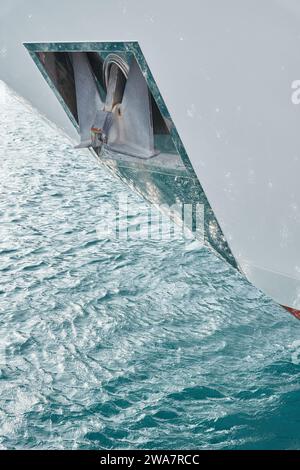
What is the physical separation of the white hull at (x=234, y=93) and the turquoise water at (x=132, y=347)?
77cm

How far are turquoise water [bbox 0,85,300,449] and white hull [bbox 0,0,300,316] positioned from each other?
765mm

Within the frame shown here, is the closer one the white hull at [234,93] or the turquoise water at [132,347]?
the white hull at [234,93]

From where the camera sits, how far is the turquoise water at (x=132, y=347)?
106 inches

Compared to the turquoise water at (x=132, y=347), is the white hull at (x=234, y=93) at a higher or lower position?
higher

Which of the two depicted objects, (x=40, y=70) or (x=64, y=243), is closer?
(x=40, y=70)

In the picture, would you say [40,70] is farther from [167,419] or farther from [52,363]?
[167,419]

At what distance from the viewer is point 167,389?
2.95m

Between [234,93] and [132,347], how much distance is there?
5.81 ft

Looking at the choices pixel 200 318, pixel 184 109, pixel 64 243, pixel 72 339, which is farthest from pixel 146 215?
pixel 184 109

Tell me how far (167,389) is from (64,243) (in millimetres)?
2010

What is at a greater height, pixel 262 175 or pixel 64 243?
pixel 262 175
